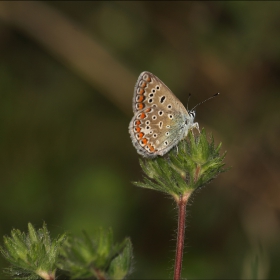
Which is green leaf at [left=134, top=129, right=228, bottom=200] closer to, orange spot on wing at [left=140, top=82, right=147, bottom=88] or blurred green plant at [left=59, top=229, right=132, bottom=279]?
blurred green plant at [left=59, top=229, right=132, bottom=279]

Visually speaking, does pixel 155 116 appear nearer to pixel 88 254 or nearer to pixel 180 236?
pixel 180 236

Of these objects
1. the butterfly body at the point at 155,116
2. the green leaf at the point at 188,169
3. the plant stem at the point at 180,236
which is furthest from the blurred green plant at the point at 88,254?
the butterfly body at the point at 155,116

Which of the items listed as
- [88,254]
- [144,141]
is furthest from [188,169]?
[88,254]

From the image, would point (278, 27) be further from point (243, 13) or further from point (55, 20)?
point (55, 20)

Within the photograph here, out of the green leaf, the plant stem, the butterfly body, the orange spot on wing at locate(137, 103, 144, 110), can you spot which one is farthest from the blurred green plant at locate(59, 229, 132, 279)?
the orange spot on wing at locate(137, 103, 144, 110)

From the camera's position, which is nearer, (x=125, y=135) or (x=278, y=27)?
(x=278, y=27)

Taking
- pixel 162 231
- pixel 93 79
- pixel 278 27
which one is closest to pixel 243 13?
pixel 278 27

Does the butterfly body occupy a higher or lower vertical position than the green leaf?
higher
